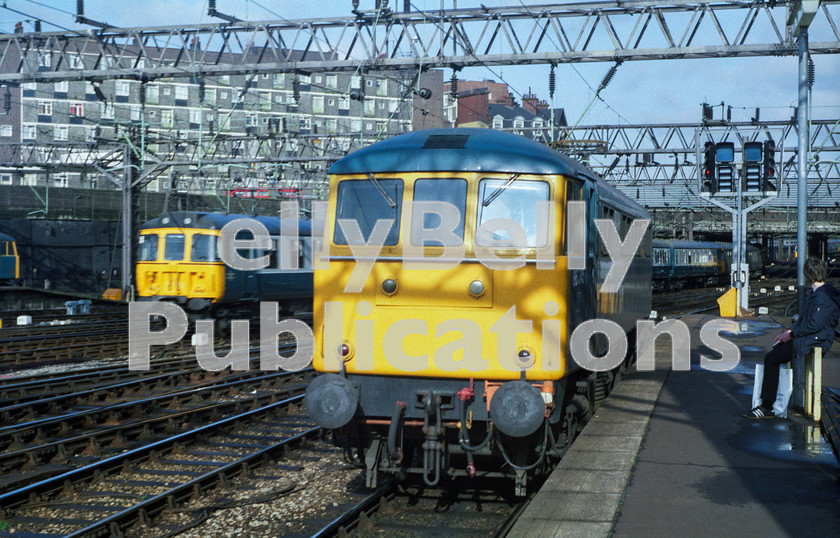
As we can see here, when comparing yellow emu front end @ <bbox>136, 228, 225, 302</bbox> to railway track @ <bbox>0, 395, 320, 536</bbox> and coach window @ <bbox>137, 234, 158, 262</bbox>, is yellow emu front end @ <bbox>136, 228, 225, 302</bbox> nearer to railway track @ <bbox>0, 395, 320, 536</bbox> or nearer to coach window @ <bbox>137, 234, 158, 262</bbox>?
coach window @ <bbox>137, 234, 158, 262</bbox>

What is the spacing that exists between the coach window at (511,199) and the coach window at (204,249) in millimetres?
14325

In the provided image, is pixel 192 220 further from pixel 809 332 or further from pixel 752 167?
pixel 809 332

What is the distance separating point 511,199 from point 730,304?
18469 millimetres

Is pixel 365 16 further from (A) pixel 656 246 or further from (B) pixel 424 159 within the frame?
(A) pixel 656 246

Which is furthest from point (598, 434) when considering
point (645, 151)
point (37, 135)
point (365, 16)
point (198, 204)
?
point (37, 135)

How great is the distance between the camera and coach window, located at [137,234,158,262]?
2138cm

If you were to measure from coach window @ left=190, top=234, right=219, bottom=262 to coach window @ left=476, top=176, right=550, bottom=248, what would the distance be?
47.0ft

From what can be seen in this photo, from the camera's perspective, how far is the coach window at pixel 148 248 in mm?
21375

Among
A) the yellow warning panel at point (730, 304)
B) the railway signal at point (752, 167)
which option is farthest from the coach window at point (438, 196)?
the yellow warning panel at point (730, 304)

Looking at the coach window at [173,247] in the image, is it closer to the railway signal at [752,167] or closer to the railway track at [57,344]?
the railway track at [57,344]

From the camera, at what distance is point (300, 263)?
24531 mm

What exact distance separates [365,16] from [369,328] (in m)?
12.3

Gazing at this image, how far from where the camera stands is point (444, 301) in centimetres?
734

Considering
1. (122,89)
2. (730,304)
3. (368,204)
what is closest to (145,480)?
(368,204)
